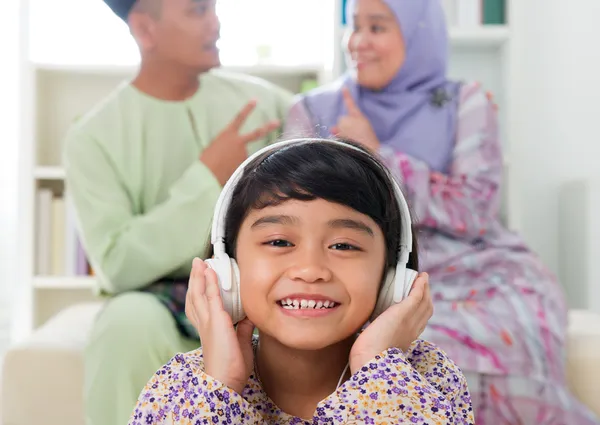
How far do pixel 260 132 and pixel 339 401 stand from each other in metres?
0.90

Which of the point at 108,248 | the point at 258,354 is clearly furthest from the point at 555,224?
the point at 258,354

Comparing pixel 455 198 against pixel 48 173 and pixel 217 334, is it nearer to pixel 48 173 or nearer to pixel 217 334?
pixel 217 334

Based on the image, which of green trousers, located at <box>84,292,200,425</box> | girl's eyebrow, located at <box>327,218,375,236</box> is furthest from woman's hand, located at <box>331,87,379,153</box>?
girl's eyebrow, located at <box>327,218,375,236</box>

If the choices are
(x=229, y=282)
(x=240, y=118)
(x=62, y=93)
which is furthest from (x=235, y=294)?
(x=62, y=93)

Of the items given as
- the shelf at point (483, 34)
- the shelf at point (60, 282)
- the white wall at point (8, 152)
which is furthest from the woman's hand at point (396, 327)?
the white wall at point (8, 152)

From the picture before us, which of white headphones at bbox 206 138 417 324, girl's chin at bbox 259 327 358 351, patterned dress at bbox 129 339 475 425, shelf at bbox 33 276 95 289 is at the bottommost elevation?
shelf at bbox 33 276 95 289

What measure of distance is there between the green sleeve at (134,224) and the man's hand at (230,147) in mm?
21

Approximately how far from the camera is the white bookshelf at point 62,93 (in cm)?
247

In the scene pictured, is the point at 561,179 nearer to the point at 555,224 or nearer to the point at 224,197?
the point at 555,224

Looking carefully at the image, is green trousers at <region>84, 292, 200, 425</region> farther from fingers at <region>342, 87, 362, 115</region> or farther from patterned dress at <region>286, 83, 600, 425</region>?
fingers at <region>342, 87, 362, 115</region>

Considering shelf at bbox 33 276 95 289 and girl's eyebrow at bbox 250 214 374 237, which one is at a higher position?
girl's eyebrow at bbox 250 214 374 237

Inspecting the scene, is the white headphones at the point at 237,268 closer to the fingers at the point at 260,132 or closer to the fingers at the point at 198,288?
the fingers at the point at 198,288

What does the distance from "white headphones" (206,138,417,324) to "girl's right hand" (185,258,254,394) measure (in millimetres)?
14

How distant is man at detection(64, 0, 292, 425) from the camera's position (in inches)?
58.6
